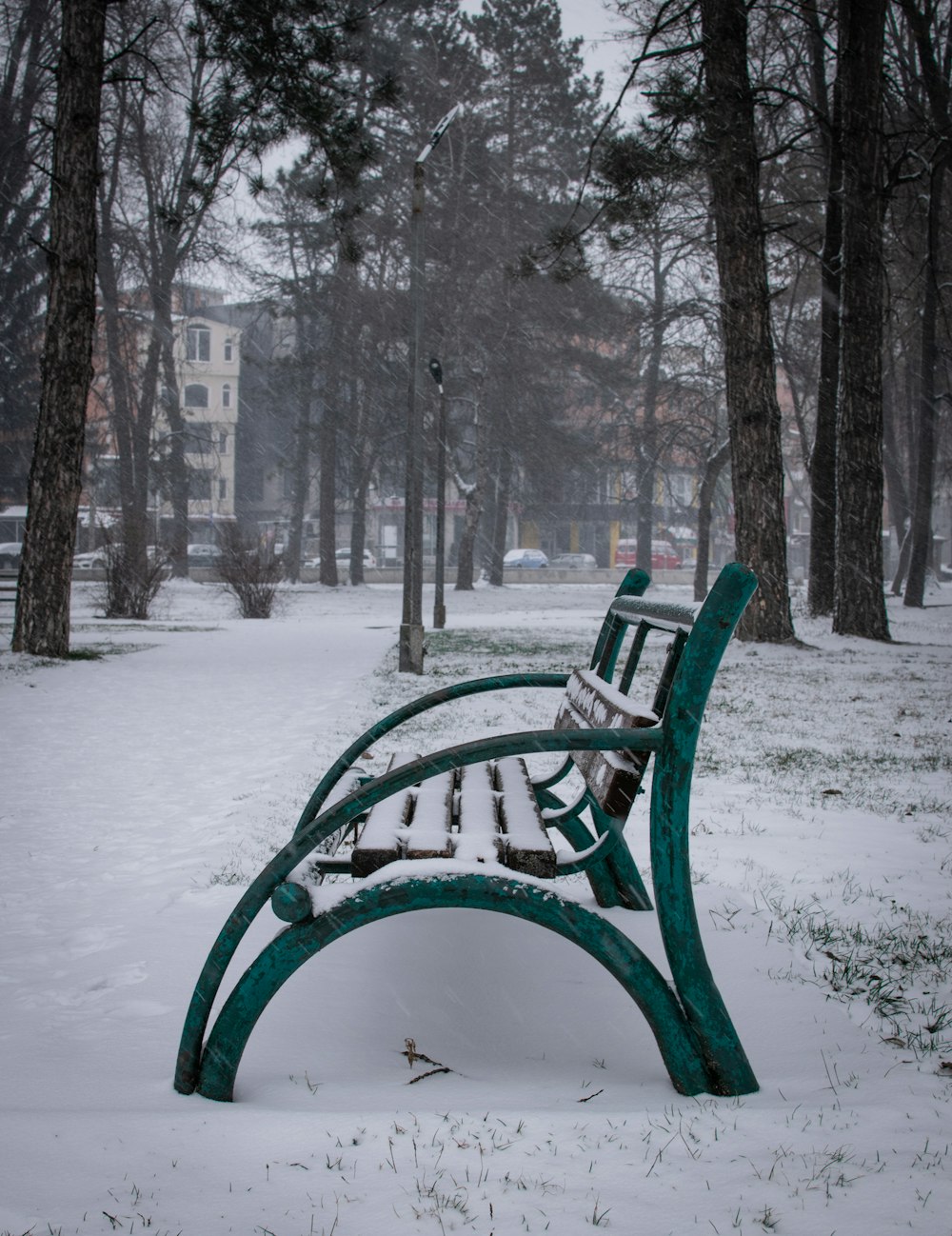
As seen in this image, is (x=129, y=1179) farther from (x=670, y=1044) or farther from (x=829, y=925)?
(x=829, y=925)

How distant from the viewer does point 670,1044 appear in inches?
85.5

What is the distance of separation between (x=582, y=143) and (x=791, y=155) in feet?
41.5

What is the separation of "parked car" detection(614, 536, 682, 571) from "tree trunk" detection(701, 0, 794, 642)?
31723 millimetres

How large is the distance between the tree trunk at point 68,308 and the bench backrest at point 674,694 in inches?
357

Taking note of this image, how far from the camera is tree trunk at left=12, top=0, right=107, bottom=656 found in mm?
10570

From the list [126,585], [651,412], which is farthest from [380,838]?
[651,412]

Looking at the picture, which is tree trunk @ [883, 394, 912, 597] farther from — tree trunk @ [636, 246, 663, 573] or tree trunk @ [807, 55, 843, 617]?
tree trunk @ [807, 55, 843, 617]

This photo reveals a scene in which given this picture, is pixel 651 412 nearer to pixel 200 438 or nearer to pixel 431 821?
pixel 200 438

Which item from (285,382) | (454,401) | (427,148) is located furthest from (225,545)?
(285,382)

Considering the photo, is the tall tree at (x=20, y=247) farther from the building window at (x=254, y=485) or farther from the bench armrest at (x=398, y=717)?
the building window at (x=254, y=485)

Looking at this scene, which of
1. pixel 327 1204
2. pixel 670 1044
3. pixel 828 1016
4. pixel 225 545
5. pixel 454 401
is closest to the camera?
pixel 327 1204

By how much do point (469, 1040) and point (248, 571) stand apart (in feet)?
59.6

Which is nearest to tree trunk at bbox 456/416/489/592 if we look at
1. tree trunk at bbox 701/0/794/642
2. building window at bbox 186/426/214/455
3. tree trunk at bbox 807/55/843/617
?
building window at bbox 186/426/214/455

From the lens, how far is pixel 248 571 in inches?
789
